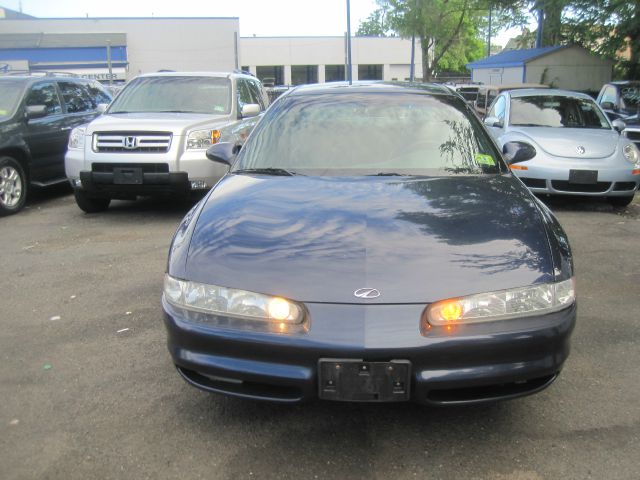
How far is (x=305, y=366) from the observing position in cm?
245

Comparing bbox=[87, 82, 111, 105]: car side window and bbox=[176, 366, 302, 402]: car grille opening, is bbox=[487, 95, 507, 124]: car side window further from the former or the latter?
bbox=[176, 366, 302, 402]: car grille opening

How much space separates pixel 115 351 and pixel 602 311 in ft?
11.0

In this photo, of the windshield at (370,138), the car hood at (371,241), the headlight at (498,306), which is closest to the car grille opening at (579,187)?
the windshield at (370,138)

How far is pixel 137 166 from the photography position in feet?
23.7

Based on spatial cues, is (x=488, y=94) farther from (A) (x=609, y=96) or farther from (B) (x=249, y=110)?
(B) (x=249, y=110)

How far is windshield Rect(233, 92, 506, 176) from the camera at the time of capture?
12.1ft

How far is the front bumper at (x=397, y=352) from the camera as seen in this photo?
2402 millimetres

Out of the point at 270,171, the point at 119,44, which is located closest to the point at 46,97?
the point at 270,171

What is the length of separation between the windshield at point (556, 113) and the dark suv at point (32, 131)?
599 centimetres

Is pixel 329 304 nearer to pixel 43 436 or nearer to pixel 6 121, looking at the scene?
pixel 43 436

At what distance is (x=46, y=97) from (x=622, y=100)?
10.2 m

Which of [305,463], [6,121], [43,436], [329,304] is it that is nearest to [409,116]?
[329,304]

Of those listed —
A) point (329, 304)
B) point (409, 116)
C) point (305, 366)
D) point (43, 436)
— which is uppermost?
point (409, 116)

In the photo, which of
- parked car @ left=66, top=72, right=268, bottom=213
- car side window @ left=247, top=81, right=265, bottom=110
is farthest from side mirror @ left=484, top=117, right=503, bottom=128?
parked car @ left=66, top=72, right=268, bottom=213
